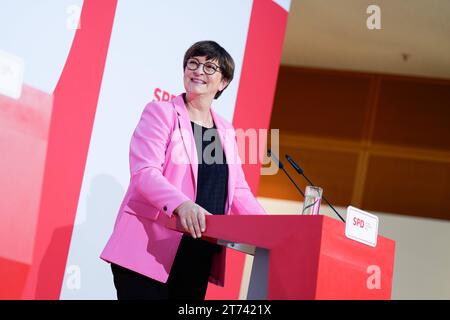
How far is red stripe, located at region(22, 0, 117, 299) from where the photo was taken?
2.54m

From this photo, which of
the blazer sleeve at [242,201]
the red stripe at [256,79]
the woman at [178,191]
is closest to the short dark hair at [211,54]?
the woman at [178,191]

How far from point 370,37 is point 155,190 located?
4.02m

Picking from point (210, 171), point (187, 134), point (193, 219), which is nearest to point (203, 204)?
point (210, 171)

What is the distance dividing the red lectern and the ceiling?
3.48m

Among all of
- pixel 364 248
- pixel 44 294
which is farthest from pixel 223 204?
pixel 44 294

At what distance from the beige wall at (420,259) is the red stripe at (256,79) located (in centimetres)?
186

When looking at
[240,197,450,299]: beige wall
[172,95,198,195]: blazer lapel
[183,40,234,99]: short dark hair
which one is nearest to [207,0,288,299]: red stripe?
[183,40,234,99]: short dark hair

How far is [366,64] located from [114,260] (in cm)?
453

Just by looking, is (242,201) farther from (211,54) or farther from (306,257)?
(306,257)

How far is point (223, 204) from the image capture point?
7.06 ft

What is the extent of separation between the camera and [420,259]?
553cm

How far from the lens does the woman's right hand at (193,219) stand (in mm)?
1746

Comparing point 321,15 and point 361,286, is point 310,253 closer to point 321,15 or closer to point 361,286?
point 361,286

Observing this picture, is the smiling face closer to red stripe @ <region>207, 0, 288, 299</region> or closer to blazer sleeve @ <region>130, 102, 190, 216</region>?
blazer sleeve @ <region>130, 102, 190, 216</region>
